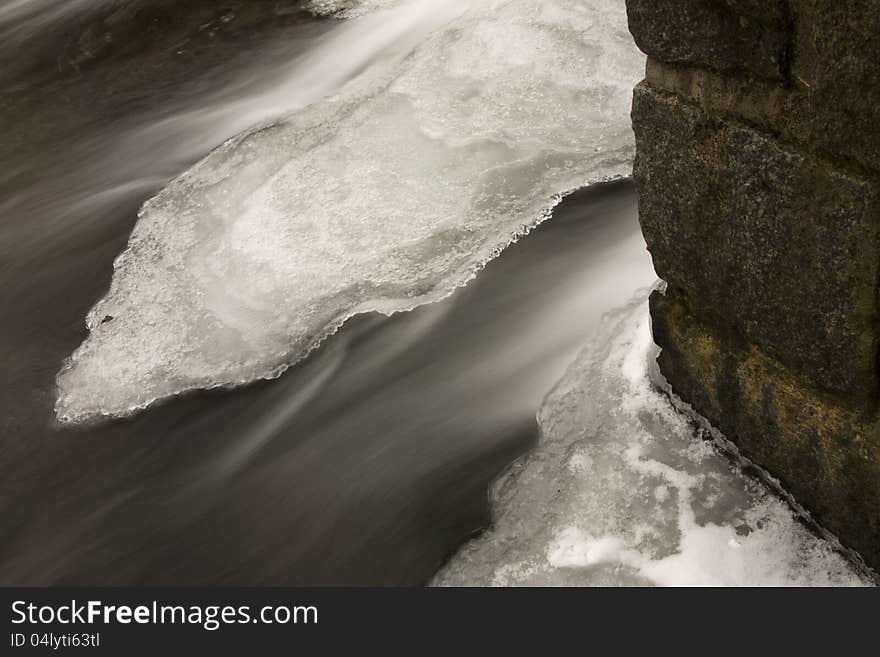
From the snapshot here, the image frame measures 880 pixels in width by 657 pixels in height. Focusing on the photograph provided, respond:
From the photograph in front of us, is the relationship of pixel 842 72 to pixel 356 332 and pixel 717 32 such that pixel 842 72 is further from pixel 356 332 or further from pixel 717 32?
pixel 356 332

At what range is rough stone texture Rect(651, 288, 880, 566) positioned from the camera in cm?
176

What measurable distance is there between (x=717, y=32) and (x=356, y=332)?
5.98 ft

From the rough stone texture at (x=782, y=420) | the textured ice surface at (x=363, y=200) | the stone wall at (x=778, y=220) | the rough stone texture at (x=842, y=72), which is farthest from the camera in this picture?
the textured ice surface at (x=363, y=200)

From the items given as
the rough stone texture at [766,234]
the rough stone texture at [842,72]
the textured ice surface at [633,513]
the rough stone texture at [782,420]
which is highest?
the rough stone texture at [842,72]

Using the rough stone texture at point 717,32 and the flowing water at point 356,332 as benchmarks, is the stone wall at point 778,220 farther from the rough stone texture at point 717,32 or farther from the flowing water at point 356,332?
the flowing water at point 356,332

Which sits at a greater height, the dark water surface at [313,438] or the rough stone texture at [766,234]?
the rough stone texture at [766,234]

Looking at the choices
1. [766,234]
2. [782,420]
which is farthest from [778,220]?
[782,420]

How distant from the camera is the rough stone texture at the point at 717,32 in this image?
58.3 inches

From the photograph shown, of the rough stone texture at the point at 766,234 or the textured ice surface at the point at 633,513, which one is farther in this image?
the textured ice surface at the point at 633,513

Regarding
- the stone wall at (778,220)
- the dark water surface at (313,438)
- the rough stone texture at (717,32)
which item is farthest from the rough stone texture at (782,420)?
the rough stone texture at (717,32)

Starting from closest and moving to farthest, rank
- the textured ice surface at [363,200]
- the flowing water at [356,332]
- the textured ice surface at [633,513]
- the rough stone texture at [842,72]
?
the rough stone texture at [842,72]
the textured ice surface at [633,513]
the flowing water at [356,332]
the textured ice surface at [363,200]

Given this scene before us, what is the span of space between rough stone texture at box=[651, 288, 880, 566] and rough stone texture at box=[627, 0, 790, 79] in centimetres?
68

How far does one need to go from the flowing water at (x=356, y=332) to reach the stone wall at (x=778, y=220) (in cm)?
26

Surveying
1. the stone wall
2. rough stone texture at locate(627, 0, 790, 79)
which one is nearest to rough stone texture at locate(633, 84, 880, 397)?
the stone wall
